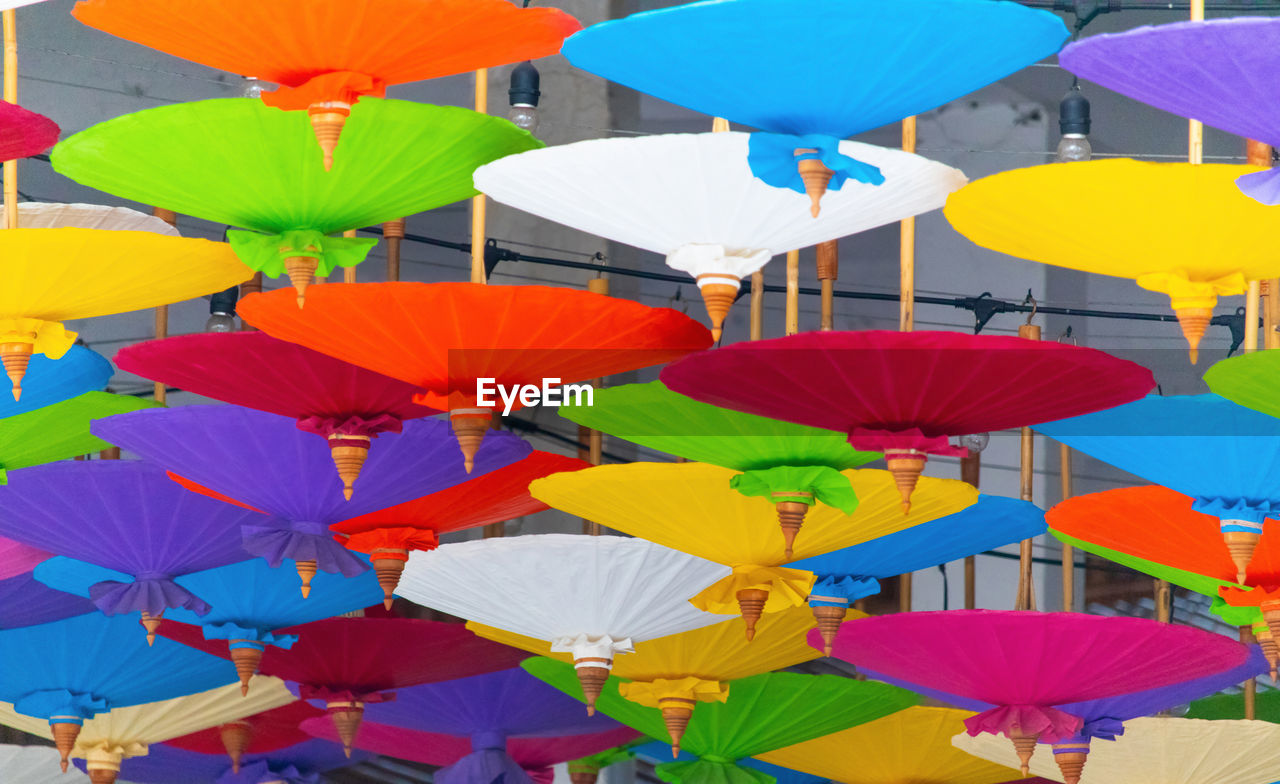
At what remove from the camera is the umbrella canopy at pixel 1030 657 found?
445 cm

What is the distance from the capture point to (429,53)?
384 centimetres

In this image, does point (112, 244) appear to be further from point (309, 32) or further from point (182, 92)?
point (182, 92)

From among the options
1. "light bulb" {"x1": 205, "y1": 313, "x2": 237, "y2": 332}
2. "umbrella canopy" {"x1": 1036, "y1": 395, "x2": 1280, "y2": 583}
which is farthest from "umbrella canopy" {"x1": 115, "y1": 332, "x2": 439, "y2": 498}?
"umbrella canopy" {"x1": 1036, "y1": 395, "x2": 1280, "y2": 583}

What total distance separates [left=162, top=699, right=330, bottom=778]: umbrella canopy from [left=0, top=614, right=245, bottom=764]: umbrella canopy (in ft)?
1.32

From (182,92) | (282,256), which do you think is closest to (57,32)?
(182,92)

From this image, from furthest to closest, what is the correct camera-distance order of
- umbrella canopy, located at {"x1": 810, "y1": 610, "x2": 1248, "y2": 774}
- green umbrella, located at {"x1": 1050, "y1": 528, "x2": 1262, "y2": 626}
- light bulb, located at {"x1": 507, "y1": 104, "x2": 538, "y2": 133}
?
1. light bulb, located at {"x1": 507, "y1": 104, "x2": 538, "y2": 133}
2. green umbrella, located at {"x1": 1050, "y1": 528, "x2": 1262, "y2": 626}
3. umbrella canopy, located at {"x1": 810, "y1": 610, "x2": 1248, "y2": 774}

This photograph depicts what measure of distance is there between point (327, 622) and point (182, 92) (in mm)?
3222

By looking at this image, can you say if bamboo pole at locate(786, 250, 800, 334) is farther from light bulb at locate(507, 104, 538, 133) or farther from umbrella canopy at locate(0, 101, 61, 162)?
umbrella canopy at locate(0, 101, 61, 162)

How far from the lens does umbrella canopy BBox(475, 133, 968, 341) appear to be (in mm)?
3842

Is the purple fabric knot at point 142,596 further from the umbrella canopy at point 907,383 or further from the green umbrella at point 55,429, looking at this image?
the umbrella canopy at point 907,383

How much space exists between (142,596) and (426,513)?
0.83m

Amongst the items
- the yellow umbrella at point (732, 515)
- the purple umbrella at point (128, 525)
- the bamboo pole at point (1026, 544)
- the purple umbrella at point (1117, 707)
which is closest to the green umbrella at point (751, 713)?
the purple umbrella at point (1117, 707)

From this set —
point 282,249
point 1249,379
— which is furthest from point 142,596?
point 1249,379

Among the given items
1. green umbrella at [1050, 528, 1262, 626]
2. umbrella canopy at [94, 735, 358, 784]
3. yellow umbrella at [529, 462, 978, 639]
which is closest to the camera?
yellow umbrella at [529, 462, 978, 639]
